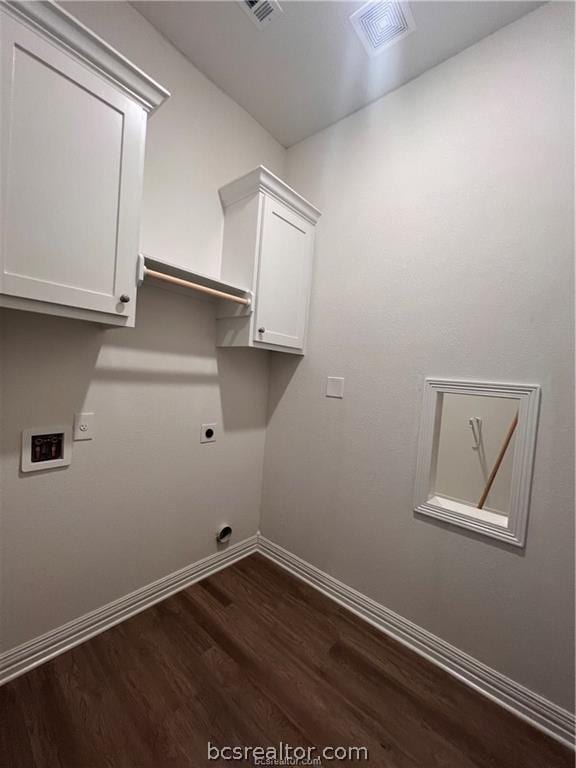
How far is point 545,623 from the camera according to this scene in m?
1.19

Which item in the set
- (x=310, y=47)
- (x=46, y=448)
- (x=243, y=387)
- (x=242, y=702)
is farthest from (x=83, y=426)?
(x=310, y=47)

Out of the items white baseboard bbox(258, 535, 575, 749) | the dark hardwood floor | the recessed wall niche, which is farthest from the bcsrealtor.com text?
the recessed wall niche

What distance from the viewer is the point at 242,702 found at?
3.87 feet

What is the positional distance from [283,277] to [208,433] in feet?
3.33

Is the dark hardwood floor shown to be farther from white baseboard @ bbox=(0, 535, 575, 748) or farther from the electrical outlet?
the electrical outlet

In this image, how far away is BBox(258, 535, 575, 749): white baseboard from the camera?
117cm

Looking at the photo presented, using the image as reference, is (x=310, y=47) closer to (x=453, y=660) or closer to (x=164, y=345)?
(x=164, y=345)

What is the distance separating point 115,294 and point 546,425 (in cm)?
171

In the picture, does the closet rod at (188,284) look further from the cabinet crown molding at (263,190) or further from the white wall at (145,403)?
the cabinet crown molding at (263,190)

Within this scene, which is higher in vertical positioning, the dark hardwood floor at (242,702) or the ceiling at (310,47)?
the ceiling at (310,47)

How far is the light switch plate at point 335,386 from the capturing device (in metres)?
1.80

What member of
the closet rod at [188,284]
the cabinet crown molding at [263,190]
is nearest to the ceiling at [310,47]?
the cabinet crown molding at [263,190]

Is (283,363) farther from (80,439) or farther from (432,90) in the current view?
(432,90)

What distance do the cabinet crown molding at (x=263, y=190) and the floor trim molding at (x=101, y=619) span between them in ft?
6.99
